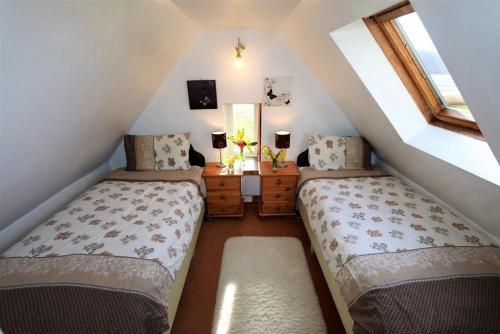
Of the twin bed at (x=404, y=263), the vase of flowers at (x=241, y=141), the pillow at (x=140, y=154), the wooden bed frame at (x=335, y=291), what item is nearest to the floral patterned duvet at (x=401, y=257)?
the twin bed at (x=404, y=263)

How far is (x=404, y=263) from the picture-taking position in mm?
1260

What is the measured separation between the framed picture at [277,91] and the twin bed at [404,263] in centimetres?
121

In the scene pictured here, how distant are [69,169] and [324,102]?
2.69 meters

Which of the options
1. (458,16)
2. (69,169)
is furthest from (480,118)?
(69,169)

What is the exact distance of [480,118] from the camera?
955 mm

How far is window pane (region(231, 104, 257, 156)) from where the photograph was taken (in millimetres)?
2824

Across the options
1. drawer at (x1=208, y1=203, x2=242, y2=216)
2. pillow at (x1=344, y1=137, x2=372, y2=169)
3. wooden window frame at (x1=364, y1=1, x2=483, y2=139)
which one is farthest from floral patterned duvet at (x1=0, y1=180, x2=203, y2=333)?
wooden window frame at (x1=364, y1=1, x2=483, y2=139)

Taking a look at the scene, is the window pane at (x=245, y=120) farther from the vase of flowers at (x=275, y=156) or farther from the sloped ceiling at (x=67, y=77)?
the sloped ceiling at (x=67, y=77)

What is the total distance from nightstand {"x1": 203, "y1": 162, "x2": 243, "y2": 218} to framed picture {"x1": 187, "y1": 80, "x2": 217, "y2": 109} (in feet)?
2.39

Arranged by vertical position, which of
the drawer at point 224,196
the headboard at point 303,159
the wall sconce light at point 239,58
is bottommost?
the drawer at point 224,196

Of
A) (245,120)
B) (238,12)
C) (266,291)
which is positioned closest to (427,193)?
(266,291)

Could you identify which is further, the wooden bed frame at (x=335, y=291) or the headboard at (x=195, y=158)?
the headboard at (x=195, y=158)

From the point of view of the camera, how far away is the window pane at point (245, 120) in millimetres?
2824

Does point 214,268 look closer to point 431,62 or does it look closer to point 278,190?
point 278,190
